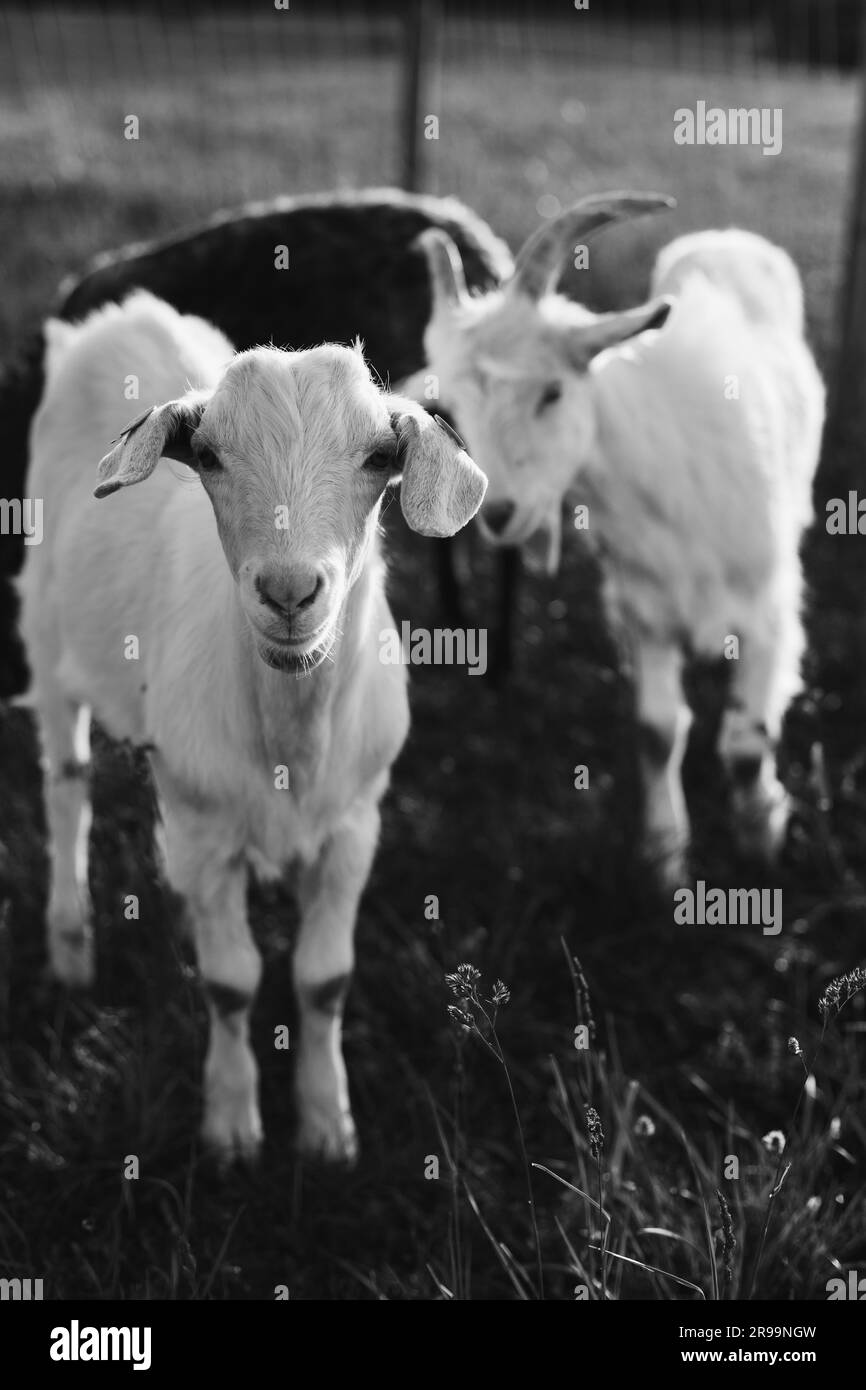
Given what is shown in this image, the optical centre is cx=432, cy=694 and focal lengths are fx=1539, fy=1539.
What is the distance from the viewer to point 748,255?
4.98m

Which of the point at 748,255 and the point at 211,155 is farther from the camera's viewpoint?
the point at 211,155

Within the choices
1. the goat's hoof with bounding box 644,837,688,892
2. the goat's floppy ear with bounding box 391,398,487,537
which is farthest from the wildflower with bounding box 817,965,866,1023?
the goat's hoof with bounding box 644,837,688,892

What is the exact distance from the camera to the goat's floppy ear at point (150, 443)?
257cm

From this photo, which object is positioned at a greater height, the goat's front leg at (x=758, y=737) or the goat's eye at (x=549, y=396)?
the goat's eye at (x=549, y=396)

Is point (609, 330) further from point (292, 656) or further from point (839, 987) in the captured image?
point (839, 987)

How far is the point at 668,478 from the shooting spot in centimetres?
431

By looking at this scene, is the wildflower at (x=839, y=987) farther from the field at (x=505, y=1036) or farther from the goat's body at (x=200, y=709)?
the goat's body at (x=200, y=709)

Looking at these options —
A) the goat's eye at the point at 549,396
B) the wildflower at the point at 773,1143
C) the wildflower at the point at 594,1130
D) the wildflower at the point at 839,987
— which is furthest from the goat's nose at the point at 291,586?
the goat's eye at the point at 549,396

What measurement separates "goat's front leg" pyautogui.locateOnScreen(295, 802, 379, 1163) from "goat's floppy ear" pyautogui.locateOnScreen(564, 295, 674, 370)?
1330 mm

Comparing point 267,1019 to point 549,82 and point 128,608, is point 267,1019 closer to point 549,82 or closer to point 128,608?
point 128,608

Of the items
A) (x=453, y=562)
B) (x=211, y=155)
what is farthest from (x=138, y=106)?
(x=453, y=562)

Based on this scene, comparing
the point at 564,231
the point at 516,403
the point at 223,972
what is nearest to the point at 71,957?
the point at 223,972

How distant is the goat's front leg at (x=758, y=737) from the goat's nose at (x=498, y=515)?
0.92 metres

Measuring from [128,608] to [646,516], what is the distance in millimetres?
1558
